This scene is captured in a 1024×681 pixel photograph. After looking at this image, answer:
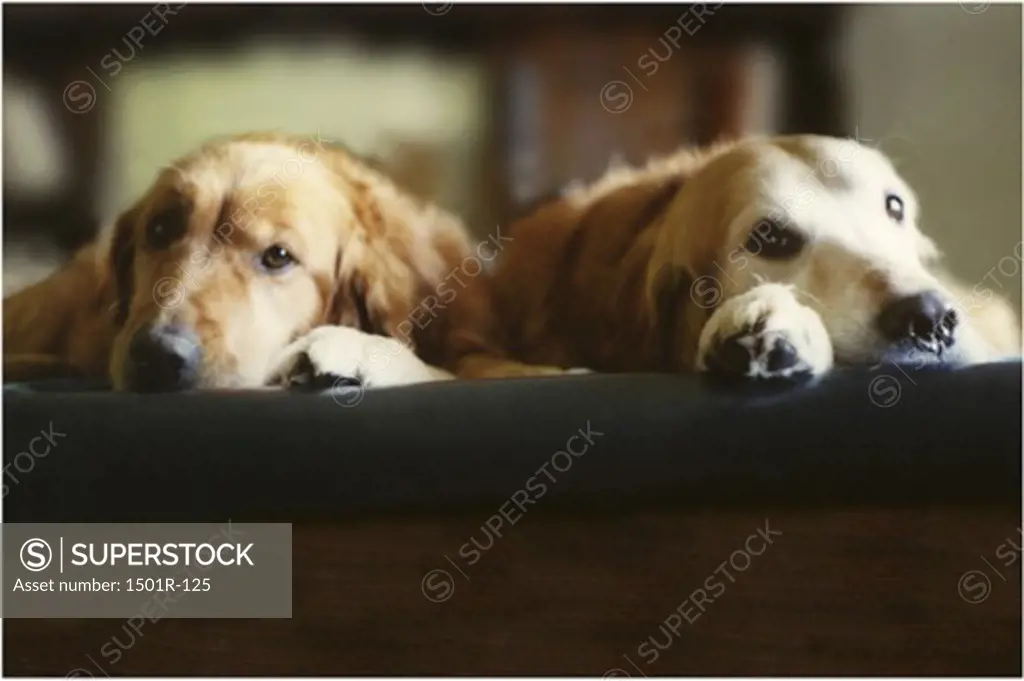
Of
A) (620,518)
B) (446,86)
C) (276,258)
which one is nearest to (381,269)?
(276,258)

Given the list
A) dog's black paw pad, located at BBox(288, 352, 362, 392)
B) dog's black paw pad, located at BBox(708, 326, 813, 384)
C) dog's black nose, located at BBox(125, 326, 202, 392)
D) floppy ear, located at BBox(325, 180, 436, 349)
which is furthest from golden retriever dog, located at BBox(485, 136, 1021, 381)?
dog's black nose, located at BBox(125, 326, 202, 392)

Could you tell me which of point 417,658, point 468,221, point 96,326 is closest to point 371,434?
point 417,658

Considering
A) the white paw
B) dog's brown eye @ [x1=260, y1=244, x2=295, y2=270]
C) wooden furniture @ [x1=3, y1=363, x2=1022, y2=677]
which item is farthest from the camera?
dog's brown eye @ [x1=260, y1=244, x2=295, y2=270]

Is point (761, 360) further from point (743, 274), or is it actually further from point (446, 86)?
point (446, 86)

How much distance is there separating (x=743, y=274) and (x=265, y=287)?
0.64 meters

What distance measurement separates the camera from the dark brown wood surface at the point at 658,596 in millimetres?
983

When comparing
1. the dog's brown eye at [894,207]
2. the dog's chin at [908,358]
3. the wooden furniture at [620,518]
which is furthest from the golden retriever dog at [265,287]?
the dog's brown eye at [894,207]

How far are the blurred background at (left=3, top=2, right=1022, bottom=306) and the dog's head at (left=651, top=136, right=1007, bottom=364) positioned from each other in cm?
9

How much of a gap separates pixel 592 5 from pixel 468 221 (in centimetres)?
37

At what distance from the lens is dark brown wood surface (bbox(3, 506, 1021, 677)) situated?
0.98 m

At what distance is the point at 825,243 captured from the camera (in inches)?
44.1

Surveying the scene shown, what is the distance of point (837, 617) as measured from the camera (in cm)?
99

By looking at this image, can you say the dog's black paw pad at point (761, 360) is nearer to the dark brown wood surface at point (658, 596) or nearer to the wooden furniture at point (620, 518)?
the wooden furniture at point (620, 518)

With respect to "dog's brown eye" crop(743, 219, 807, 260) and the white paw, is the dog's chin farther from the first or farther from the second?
the white paw
